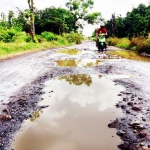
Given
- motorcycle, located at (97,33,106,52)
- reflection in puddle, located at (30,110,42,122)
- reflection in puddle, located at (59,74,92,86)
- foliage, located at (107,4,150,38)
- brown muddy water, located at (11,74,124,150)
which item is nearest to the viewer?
brown muddy water, located at (11,74,124,150)

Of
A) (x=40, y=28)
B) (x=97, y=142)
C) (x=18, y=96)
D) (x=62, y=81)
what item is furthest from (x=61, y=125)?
(x=40, y=28)

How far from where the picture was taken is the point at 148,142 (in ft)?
10.3

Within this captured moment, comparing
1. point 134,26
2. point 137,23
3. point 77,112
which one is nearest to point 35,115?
point 77,112

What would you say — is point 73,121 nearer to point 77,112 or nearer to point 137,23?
point 77,112

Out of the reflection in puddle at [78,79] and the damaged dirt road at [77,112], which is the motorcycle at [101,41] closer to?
the reflection in puddle at [78,79]

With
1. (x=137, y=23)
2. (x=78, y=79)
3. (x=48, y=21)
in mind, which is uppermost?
(x=48, y=21)

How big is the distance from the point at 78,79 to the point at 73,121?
137 inches

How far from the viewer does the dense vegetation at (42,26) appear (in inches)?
837

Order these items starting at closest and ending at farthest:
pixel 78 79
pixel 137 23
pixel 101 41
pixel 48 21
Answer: pixel 78 79 < pixel 101 41 < pixel 137 23 < pixel 48 21

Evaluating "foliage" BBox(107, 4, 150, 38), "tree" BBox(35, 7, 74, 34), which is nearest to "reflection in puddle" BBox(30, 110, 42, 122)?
"foliage" BBox(107, 4, 150, 38)

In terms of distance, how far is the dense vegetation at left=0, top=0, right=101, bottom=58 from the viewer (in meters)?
21.3

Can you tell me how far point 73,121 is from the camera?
3.86 metres

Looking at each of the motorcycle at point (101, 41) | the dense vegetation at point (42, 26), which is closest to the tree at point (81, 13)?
the dense vegetation at point (42, 26)

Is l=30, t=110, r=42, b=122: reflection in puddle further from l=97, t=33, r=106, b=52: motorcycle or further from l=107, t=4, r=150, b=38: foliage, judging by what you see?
l=107, t=4, r=150, b=38: foliage
